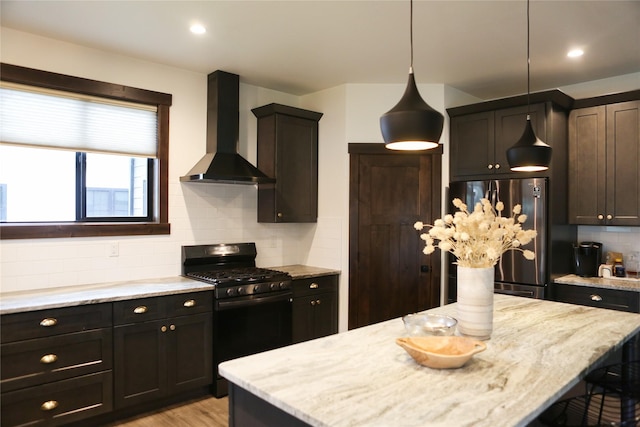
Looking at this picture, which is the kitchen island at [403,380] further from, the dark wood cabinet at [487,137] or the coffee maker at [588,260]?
the dark wood cabinet at [487,137]

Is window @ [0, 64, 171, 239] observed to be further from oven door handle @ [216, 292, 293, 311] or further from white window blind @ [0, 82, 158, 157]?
oven door handle @ [216, 292, 293, 311]

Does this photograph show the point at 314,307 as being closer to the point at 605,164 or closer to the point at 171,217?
A: the point at 171,217

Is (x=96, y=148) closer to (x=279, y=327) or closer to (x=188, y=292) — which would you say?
(x=188, y=292)

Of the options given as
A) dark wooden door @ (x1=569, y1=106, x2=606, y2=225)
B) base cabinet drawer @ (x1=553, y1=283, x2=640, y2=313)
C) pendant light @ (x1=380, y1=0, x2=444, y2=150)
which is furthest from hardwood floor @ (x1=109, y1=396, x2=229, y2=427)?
dark wooden door @ (x1=569, y1=106, x2=606, y2=225)

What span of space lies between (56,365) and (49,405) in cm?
24

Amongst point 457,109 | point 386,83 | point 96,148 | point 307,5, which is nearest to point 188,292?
point 96,148

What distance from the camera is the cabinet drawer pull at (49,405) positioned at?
8.83 feet

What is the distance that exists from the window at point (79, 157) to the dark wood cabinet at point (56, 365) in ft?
2.50

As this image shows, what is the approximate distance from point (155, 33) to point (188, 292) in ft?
6.20

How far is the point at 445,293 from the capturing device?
4.19m

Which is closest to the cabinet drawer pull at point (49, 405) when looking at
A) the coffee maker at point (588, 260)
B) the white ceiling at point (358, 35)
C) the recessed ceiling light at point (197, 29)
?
the white ceiling at point (358, 35)

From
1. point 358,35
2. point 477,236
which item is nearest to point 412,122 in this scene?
point 477,236

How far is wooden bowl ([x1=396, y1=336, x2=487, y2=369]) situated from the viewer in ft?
5.19

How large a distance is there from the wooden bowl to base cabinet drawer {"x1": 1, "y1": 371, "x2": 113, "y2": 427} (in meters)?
2.23
